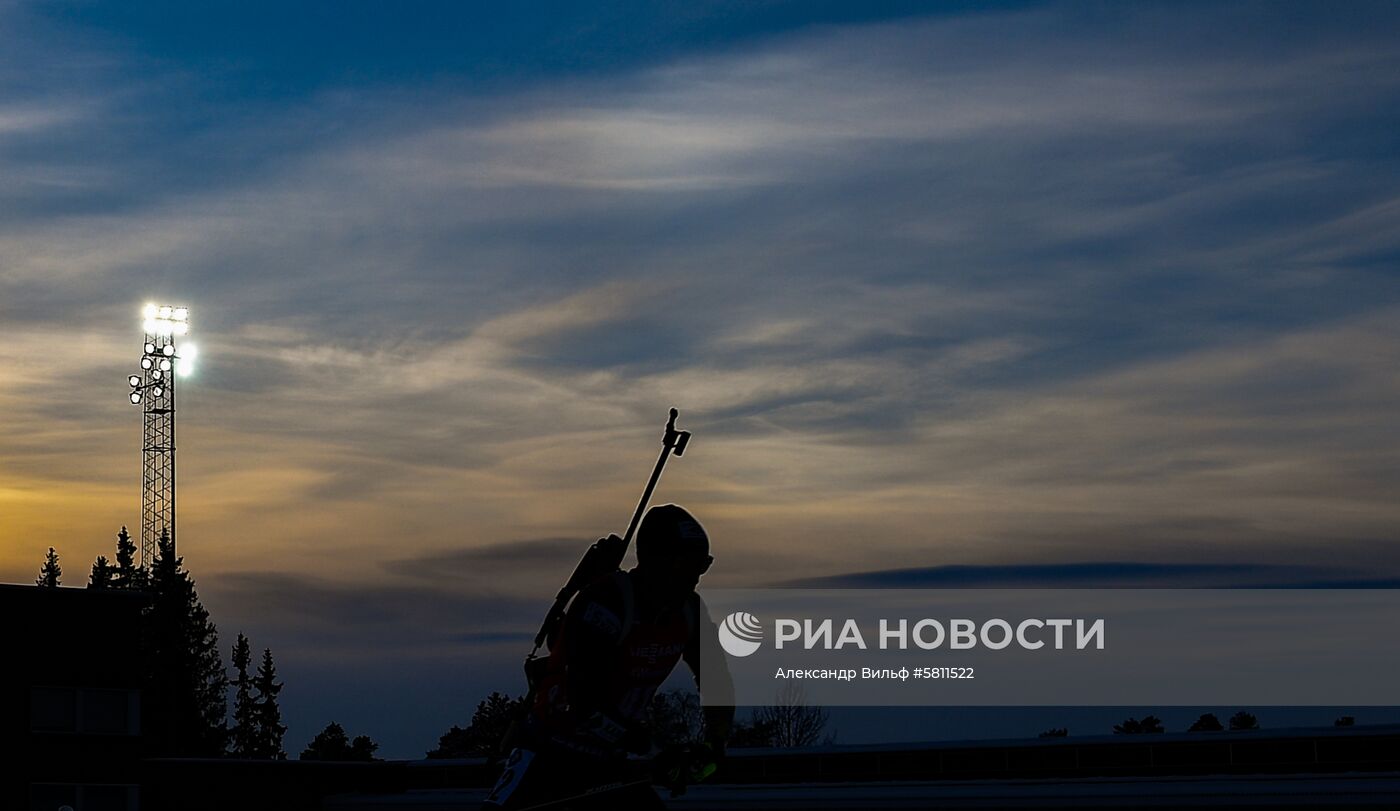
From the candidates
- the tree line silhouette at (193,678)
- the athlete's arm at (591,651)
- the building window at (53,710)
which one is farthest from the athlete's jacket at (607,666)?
the tree line silhouette at (193,678)

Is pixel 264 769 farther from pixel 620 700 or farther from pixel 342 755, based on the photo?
pixel 342 755

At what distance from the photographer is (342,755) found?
128 m

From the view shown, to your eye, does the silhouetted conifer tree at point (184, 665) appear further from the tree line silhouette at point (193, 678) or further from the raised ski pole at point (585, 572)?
the raised ski pole at point (585, 572)

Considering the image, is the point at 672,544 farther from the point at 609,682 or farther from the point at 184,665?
the point at 184,665

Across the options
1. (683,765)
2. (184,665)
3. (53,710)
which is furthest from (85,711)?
(184,665)

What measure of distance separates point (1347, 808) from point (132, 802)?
90.5ft

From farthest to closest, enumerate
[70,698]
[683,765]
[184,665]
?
[184,665] < [70,698] < [683,765]

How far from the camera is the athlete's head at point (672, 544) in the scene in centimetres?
813

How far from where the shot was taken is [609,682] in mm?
8102

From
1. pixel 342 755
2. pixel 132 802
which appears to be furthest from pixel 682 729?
pixel 342 755

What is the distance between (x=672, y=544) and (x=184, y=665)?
117 metres

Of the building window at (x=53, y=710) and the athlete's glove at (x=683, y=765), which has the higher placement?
the building window at (x=53, y=710)

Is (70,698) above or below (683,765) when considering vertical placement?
above

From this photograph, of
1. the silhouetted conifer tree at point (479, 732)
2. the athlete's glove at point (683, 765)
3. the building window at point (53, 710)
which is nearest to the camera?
the athlete's glove at point (683, 765)
